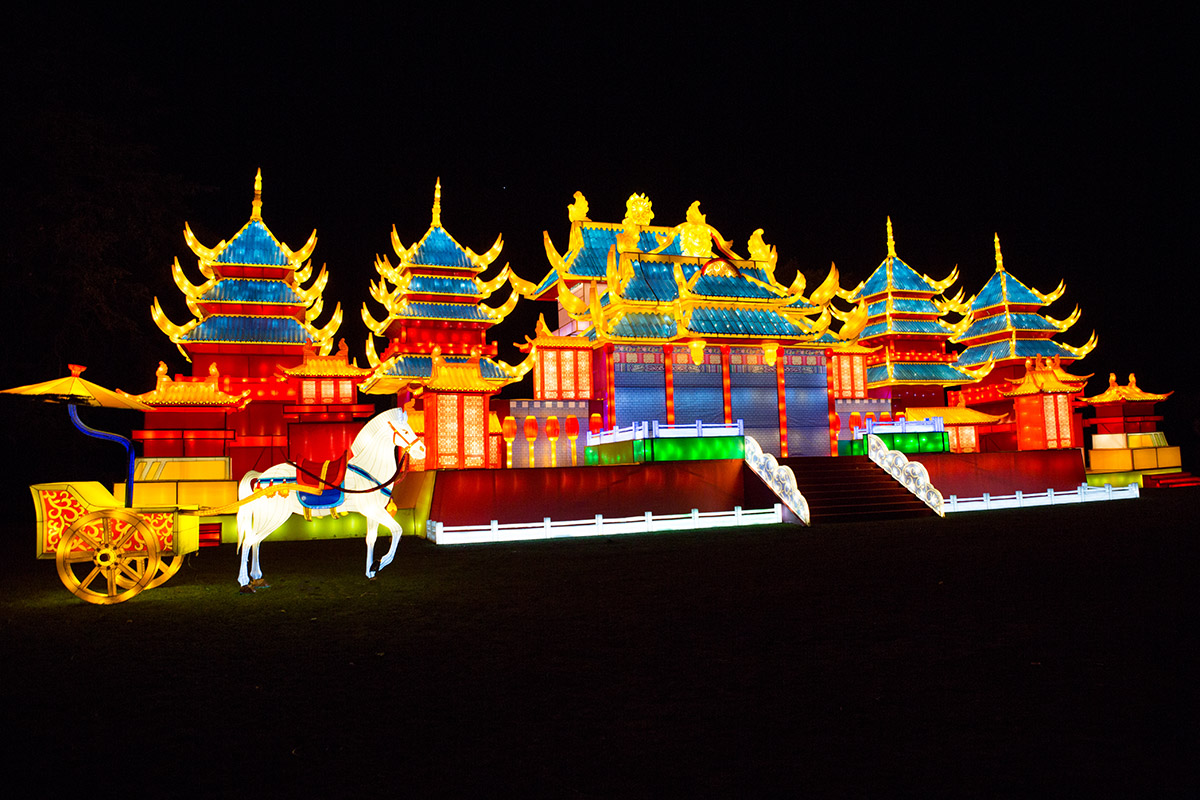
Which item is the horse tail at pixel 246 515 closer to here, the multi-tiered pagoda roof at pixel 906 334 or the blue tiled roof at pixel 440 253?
the blue tiled roof at pixel 440 253

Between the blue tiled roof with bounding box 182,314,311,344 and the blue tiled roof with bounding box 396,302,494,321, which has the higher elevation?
the blue tiled roof with bounding box 396,302,494,321

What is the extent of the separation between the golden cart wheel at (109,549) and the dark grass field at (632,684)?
0.34 m

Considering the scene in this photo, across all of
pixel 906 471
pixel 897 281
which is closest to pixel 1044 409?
pixel 897 281

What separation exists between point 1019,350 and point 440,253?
2492 centimetres

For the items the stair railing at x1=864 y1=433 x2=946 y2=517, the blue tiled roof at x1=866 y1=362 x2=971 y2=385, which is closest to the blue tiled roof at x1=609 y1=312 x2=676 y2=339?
the stair railing at x1=864 y1=433 x2=946 y2=517

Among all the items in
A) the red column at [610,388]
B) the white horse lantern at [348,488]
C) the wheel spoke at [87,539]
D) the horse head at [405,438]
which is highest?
the red column at [610,388]

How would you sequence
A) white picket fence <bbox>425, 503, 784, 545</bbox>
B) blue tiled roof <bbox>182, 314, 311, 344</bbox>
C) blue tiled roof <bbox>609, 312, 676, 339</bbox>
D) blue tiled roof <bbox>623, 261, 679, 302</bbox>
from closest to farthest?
white picket fence <bbox>425, 503, 784, 545</bbox>
blue tiled roof <bbox>609, 312, 676, 339</bbox>
blue tiled roof <bbox>623, 261, 679, 302</bbox>
blue tiled roof <bbox>182, 314, 311, 344</bbox>

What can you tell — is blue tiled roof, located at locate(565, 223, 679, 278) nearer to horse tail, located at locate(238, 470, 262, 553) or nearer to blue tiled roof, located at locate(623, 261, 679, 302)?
blue tiled roof, located at locate(623, 261, 679, 302)

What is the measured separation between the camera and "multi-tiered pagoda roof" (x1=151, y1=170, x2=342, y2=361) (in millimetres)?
28203

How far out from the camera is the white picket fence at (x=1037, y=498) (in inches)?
827

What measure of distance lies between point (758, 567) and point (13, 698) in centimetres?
873

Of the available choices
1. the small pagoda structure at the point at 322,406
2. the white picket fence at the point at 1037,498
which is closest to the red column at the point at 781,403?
the white picket fence at the point at 1037,498

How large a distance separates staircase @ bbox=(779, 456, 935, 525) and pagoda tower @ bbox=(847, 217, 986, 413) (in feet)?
50.7

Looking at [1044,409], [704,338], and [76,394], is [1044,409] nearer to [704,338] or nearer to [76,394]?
[704,338]
